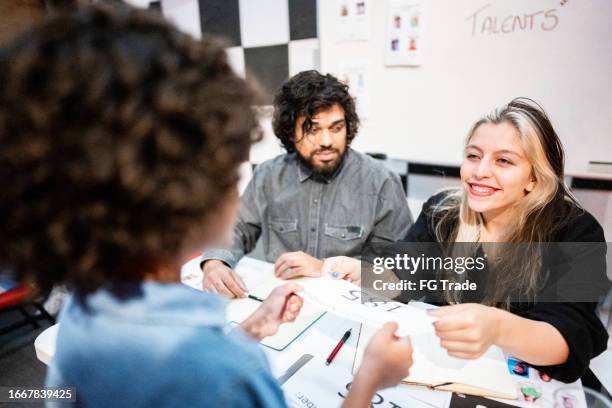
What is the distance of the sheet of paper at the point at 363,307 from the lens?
0.71 meters

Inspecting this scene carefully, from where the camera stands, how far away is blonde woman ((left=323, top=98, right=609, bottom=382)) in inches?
29.9

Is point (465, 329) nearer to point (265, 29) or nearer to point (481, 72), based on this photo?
point (481, 72)

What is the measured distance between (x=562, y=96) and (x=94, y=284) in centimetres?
180

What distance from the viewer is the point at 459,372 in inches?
29.4

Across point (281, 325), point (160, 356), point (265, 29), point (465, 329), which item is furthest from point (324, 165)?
point (160, 356)

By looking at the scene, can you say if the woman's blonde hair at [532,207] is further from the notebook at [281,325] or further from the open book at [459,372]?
the notebook at [281,325]

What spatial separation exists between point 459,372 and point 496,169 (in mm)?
581

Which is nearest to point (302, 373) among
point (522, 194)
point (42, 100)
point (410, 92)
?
point (42, 100)

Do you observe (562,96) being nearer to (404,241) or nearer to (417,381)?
(404,241)

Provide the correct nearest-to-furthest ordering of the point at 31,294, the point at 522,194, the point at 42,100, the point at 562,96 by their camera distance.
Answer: the point at 42,100 < the point at 31,294 < the point at 522,194 < the point at 562,96

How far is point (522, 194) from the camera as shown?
1071 millimetres

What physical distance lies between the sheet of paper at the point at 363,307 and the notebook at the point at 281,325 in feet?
0.27

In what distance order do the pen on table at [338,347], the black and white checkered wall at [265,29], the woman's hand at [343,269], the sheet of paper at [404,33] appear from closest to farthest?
the pen on table at [338,347] → the woman's hand at [343,269] → the sheet of paper at [404,33] → the black and white checkered wall at [265,29]

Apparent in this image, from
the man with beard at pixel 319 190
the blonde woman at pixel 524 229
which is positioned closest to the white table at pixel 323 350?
the blonde woman at pixel 524 229
